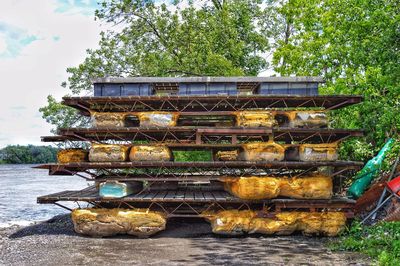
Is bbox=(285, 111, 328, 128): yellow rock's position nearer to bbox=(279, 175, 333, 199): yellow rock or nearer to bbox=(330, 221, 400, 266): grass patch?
bbox=(279, 175, 333, 199): yellow rock

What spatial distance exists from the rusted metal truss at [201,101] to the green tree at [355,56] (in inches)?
86.9

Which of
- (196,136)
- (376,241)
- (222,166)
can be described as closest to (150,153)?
(196,136)

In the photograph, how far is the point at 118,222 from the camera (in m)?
17.6

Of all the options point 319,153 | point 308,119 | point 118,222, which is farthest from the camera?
point 308,119

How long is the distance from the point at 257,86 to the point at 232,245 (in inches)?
327

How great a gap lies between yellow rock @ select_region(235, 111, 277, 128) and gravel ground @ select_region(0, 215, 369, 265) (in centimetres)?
500

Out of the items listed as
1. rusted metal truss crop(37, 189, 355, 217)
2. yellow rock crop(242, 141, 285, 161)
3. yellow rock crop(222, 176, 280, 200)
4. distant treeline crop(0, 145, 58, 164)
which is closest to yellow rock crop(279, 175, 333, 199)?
rusted metal truss crop(37, 189, 355, 217)

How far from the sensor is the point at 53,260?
45.6 ft

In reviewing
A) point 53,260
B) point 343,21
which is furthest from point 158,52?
point 53,260

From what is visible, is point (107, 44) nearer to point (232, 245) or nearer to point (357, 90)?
point (357, 90)

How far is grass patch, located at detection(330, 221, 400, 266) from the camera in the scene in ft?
42.4

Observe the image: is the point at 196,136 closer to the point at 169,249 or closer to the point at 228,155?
the point at 228,155

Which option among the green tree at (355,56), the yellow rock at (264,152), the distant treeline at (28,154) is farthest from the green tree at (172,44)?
the distant treeline at (28,154)

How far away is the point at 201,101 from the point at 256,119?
8.94 ft
